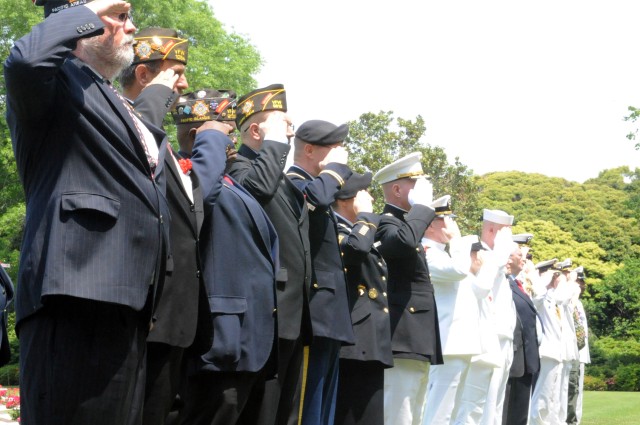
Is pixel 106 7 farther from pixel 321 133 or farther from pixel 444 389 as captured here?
pixel 444 389

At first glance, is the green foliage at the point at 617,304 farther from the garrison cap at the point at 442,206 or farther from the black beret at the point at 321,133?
the black beret at the point at 321,133

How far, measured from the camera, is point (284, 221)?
5.47 m

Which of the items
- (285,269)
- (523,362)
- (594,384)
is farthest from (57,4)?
(594,384)

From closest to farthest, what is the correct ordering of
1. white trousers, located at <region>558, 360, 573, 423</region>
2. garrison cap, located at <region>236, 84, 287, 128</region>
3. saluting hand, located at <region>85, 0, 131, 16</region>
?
1. saluting hand, located at <region>85, 0, 131, 16</region>
2. garrison cap, located at <region>236, 84, 287, 128</region>
3. white trousers, located at <region>558, 360, 573, 423</region>

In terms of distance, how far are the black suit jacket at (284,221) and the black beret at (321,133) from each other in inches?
33.0

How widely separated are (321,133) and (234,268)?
1.83m

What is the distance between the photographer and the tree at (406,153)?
28.1 meters

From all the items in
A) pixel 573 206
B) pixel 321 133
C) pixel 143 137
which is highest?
pixel 573 206

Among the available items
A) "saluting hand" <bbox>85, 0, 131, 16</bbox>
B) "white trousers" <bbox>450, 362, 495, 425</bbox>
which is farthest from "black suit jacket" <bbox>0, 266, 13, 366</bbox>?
"saluting hand" <bbox>85, 0, 131, 16</bbox>

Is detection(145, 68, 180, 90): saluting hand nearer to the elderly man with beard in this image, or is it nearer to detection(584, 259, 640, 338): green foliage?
the elderly man with beard

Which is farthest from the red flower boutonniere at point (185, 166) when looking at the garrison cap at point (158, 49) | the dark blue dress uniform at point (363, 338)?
the dark blue dress uniform at point (363, 338)

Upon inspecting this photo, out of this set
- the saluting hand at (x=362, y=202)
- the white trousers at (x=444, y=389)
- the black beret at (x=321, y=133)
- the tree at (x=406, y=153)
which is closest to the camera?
the black beret at (x=321, y=133)

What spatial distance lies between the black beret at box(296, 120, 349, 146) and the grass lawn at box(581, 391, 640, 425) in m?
10.6

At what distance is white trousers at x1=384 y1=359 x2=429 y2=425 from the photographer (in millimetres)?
7391
